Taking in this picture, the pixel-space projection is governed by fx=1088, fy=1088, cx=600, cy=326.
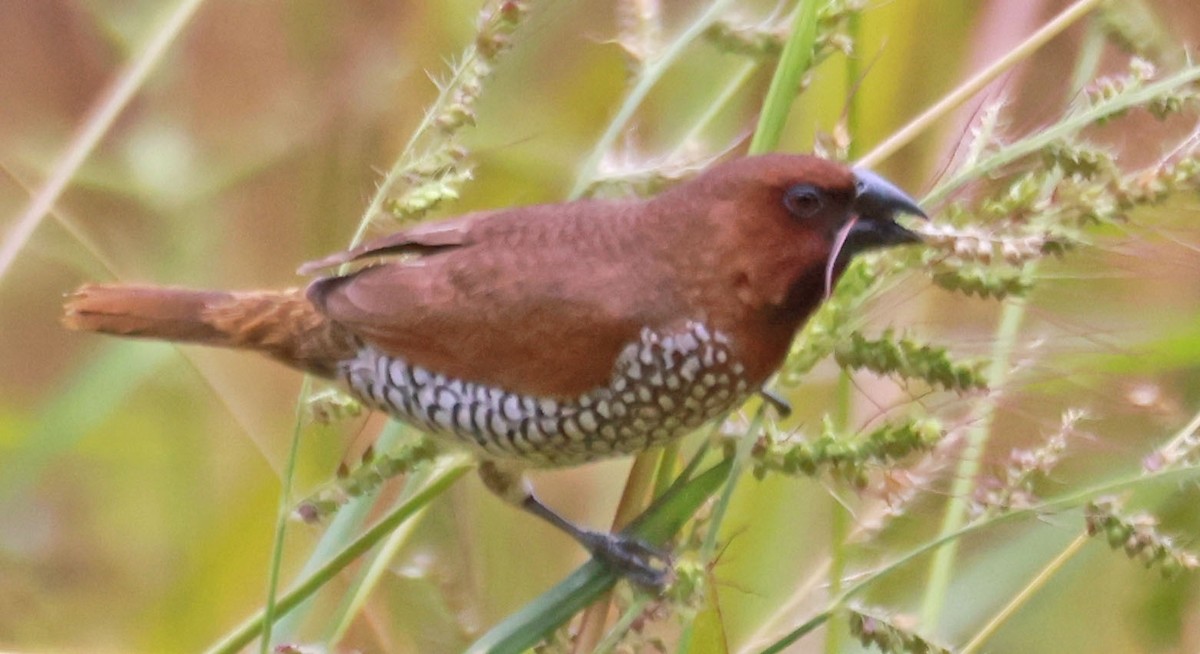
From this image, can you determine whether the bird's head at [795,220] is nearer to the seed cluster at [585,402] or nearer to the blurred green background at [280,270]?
the seed cluster at [585,402]

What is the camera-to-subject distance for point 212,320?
3.45 feet

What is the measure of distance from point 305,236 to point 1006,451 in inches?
37.0

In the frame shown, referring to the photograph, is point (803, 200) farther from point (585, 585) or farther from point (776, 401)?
point (585, 585)

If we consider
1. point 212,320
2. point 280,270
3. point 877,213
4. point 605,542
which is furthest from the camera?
point 280,270

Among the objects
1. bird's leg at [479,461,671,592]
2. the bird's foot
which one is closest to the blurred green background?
bird's leg at [479,461,671,592]

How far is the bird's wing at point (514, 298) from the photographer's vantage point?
895 mm

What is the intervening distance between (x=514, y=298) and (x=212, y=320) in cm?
33

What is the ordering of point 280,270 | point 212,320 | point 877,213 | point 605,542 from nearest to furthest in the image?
point 877,213 < point 605,542 < point 212,320 < point 280,270

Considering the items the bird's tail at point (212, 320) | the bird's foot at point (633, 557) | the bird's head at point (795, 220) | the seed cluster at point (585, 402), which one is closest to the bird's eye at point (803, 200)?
the bird's head at point (795, 220)

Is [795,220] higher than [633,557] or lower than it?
higher

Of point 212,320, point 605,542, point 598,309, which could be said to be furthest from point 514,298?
point 212,320

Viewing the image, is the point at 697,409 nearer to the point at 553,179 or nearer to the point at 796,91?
the point at 796,91

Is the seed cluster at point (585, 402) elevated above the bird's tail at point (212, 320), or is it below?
below

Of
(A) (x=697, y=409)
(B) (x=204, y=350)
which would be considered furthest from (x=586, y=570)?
(B) (x=204, y=350)
